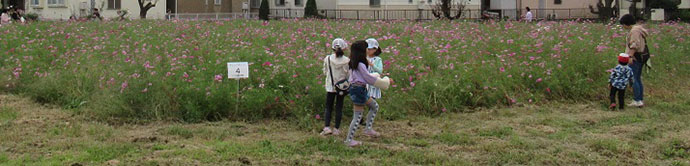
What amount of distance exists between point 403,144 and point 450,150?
0.53 meters

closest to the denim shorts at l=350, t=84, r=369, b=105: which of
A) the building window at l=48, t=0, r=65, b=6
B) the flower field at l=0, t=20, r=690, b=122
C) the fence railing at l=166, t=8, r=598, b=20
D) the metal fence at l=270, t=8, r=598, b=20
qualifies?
the flower field at l=0, t=20, r=690, b=122

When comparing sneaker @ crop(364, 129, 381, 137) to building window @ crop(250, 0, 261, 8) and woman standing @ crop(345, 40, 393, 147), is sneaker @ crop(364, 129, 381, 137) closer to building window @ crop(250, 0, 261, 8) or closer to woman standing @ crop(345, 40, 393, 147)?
woman standing @ crop(345, 40, 393, 147)

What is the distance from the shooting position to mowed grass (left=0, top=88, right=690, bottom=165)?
600cm

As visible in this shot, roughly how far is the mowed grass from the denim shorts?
0.45 meters

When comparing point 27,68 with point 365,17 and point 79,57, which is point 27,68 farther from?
point 365,17

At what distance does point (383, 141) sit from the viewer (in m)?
6.91

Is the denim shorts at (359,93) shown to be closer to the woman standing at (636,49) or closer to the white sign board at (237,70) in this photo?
the white sign board at (237,70)

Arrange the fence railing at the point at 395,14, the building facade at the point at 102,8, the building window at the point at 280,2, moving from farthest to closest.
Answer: the building window at the point at 280,2 → the building facade at the point at 102,8 → the fence railing at the point at 395,14

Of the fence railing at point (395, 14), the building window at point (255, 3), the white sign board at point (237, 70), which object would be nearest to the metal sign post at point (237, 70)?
the white sign board at point (237, 70)

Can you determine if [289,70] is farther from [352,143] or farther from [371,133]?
[352,143]

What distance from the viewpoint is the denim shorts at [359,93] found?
6.45 metres

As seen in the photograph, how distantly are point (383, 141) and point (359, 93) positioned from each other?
28.0 inches

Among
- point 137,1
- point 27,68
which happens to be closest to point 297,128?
point 27,68

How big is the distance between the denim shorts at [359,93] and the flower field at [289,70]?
163 cm
